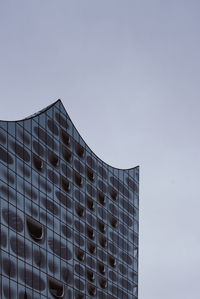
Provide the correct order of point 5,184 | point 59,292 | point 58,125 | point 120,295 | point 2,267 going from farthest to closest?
point 120,295, point 58,125, point 59,292, point 5,184, point 2,267

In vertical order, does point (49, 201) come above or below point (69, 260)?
above

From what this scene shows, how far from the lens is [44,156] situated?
6706cm

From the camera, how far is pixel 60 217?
2633 inches

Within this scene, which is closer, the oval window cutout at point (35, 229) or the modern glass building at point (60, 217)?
the modern glass building at point (60, 217)

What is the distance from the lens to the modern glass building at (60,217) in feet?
192

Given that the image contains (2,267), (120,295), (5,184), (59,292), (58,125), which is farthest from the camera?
(120,295)

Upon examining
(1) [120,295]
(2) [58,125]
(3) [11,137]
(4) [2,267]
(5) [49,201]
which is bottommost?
(4) [2,267]

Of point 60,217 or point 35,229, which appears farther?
point 60,217

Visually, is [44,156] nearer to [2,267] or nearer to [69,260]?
[69,260]

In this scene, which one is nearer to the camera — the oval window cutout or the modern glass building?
the modern glass building

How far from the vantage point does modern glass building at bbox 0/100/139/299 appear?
192 ft

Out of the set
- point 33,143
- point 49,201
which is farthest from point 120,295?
point 33,143

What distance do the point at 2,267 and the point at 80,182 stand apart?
20696 millimetres

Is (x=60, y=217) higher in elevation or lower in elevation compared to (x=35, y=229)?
higher
